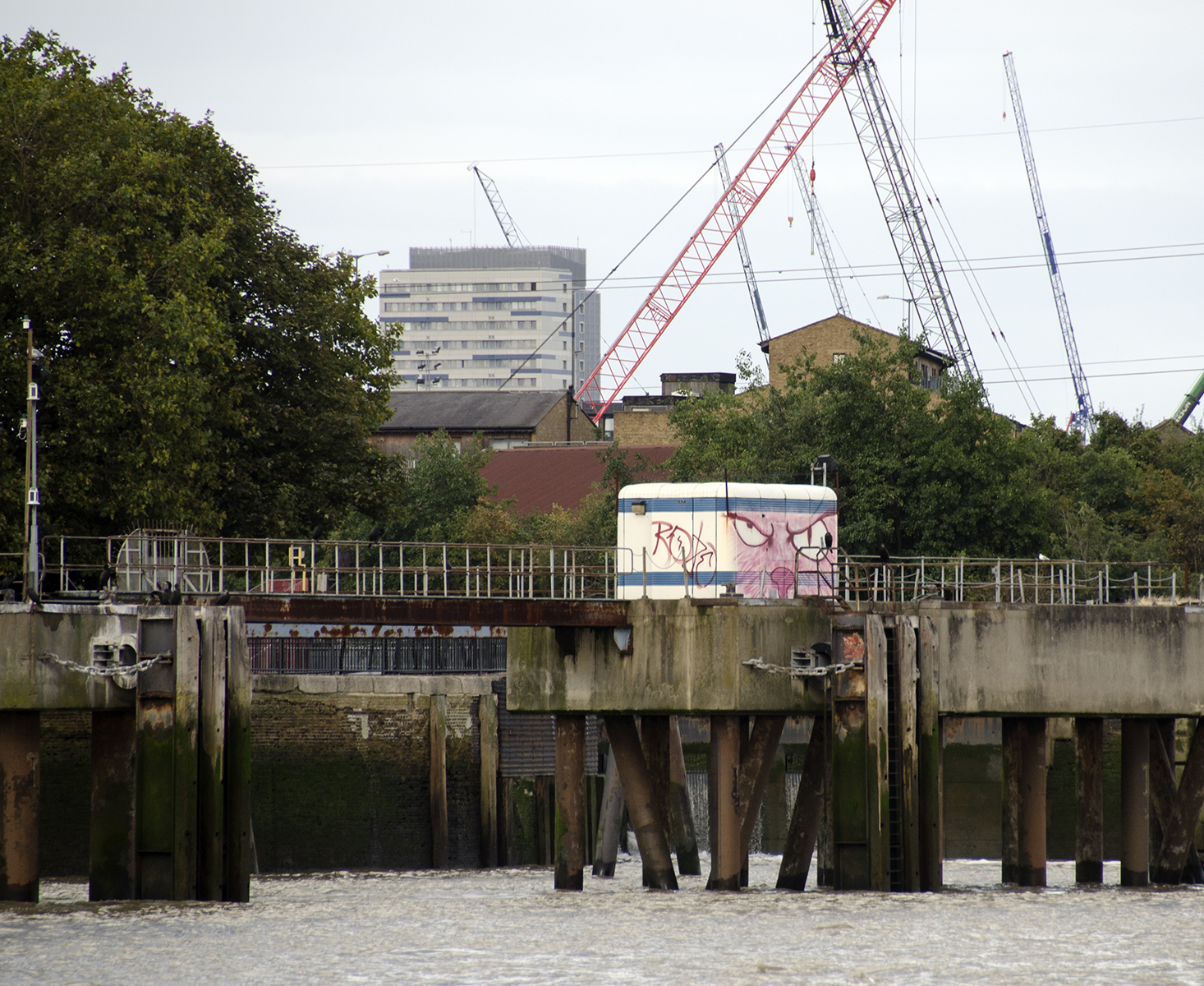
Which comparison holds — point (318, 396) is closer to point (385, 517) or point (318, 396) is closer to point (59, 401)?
point (385, 517)

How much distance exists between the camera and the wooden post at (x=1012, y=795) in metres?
37.8

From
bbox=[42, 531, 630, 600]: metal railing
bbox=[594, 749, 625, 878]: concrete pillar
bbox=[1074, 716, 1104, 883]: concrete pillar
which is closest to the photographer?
bbox=[42, 531, 630, 600]: metal railing

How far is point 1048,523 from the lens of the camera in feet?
259

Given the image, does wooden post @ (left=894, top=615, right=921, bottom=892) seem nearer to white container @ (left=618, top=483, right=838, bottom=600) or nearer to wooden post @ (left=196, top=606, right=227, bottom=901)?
white container @ (left=618, top=483, right=838, bottom=600)

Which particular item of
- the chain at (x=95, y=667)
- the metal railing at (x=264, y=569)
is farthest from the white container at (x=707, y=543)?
the chain at (x=95, y=667)

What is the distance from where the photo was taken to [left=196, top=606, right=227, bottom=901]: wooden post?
31297 millimetres

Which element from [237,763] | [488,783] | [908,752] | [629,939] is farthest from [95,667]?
[488,783]

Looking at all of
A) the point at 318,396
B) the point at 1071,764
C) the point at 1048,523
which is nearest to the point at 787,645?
the point at 1071,764

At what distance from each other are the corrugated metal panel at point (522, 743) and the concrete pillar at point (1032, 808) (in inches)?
585

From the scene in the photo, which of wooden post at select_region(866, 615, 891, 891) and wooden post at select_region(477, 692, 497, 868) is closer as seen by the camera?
wooden post at select_region(866, 615, 891, 891)

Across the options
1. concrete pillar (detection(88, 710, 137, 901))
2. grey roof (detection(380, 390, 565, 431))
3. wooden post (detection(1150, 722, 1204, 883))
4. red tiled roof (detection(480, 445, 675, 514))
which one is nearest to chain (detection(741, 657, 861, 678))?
wooden post (detection(1150, 722, 1204, 883))

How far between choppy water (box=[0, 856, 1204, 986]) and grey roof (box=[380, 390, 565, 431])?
4239 inches

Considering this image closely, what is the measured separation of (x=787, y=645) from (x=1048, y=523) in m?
46.7

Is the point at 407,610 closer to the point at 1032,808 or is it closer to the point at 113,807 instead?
the point at 113,807
